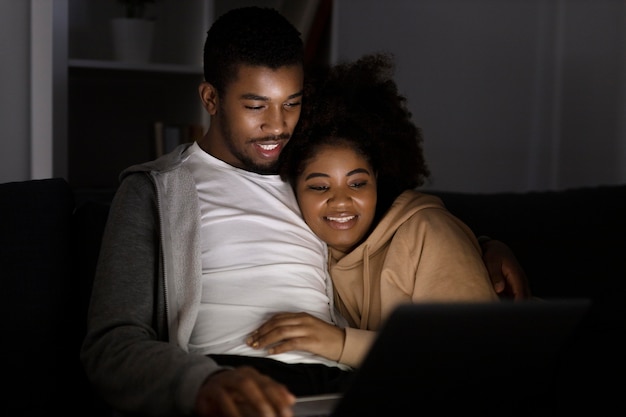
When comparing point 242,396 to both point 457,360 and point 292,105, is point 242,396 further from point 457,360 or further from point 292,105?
point 292,105

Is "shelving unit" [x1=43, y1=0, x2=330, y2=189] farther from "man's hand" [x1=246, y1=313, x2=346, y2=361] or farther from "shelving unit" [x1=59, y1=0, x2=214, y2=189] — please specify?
"man's hand" [x1=246, y1=313, x2=346, y2=361]

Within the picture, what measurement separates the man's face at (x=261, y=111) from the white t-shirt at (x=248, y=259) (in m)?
0.06

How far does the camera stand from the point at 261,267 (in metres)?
1.46

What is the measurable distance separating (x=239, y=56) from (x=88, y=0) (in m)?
1.93

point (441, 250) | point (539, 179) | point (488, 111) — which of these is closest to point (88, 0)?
point (488, 111)

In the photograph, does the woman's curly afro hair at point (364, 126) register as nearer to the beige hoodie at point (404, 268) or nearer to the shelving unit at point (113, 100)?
the beige hoodie at point (404, 268)

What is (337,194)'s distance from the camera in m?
1.51

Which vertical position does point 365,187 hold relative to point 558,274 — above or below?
above

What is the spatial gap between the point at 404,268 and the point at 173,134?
1659 mm

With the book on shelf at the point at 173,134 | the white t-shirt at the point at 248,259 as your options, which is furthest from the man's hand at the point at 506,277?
the book on shelf at the point at 173,134

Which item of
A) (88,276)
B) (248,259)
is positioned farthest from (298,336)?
(88,276)

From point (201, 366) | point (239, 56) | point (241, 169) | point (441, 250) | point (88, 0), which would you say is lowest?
point (201, 366)

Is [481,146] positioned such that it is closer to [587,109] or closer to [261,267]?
[587,109]

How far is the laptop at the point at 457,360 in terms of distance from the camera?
3.05 feet
